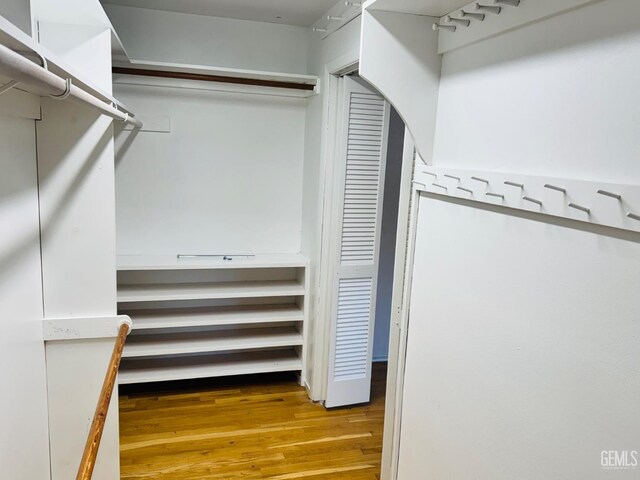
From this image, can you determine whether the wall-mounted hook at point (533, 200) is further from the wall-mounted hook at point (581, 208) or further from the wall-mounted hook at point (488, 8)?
the wall-mounted hook at point (488, 8)

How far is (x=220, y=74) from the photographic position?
295 centimetres

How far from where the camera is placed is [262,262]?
3.05 meters

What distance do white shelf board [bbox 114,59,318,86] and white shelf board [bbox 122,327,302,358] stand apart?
1.72m

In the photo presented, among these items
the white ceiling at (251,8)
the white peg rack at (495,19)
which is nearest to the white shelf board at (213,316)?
the white ceiling at (251,8)

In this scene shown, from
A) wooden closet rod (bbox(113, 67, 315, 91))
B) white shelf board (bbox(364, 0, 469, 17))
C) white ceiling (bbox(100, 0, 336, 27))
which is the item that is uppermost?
white ceiling (bbox(100, 0, 336, 27))

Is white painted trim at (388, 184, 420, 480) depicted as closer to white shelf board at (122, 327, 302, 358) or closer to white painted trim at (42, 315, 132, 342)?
white painted trim at (42, 315, 132, 342)

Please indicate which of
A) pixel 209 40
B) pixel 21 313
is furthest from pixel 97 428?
pixel 209 40

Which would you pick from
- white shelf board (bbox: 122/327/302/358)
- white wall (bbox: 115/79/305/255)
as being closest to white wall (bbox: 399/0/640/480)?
white shelf board (bbox: 122/327/302/358)

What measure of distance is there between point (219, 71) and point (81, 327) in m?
1.70

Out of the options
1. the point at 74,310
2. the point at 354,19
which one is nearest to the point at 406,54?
the point at 354,19

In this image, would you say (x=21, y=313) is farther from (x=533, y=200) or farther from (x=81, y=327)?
(x=533, y=200)

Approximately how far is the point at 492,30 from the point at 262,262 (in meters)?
2.19

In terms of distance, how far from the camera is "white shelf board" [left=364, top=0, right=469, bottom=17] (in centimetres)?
121

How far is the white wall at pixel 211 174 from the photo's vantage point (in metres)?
3.01
